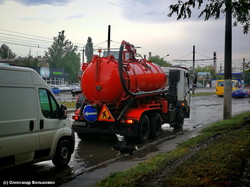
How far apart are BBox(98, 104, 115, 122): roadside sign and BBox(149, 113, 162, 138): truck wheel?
2.01 m

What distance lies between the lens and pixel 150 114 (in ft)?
40.7

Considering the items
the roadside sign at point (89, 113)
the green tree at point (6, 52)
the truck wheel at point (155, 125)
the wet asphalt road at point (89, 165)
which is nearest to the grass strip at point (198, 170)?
the wet asphalt road at point (89, 165)

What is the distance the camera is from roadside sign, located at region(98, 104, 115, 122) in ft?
35.3

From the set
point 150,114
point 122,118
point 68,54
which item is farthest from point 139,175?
point 68,54

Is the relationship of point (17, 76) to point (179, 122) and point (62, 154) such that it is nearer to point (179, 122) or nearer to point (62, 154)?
point (62, 154)

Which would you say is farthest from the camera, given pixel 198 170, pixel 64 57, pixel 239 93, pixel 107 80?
pixel 64 57

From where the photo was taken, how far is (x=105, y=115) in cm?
1089

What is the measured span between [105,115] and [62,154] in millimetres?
3517

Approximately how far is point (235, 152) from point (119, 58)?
482 centimetres

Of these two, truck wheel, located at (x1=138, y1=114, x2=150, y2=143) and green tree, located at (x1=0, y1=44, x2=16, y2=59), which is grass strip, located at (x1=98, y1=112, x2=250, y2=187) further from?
green tree, located at (x1=0, y1=44, x2=16, y2=59)

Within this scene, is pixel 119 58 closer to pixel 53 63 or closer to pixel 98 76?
pixel 98 76

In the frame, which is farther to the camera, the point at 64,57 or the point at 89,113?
the point at 64,57

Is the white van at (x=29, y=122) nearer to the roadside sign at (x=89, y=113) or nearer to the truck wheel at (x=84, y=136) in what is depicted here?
the roadside sign at (x=89, y=113)

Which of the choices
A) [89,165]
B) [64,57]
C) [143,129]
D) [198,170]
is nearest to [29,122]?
[89,165]
